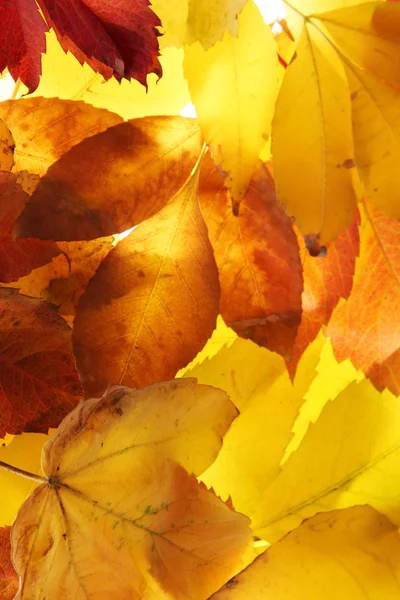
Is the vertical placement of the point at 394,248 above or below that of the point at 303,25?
below

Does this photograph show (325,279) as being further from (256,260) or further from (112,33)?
(112,33)

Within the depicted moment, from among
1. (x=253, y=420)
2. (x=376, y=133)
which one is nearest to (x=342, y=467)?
(x=253, y=420)

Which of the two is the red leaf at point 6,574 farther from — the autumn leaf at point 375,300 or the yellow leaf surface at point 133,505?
the autumn leaf at point 375,300

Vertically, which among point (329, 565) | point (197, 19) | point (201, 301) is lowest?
point (329, 565)

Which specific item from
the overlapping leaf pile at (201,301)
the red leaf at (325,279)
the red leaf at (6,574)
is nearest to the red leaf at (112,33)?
the overlapping leaf pile at (201,301)

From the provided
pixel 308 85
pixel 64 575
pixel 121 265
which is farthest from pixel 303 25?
pixel 64 575

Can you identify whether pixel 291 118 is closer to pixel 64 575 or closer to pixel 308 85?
pixel 308 85
